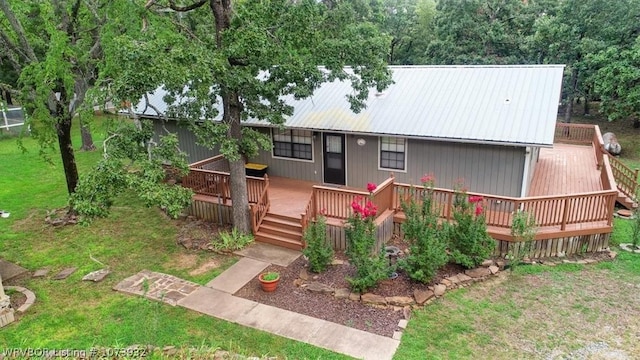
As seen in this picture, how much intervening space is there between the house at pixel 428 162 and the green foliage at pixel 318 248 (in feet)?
4.02

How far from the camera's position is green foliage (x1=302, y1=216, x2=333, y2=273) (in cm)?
882

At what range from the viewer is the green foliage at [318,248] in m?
8.82

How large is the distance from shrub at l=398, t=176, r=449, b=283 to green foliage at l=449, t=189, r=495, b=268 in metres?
0.30

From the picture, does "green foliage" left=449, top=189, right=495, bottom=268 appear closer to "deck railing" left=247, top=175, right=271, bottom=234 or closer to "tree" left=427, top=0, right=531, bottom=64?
"deck railing" left=247, top=175, right=271, bottom=234

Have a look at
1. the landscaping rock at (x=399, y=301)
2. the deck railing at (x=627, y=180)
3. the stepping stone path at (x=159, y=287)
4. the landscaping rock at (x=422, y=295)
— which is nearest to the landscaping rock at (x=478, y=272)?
the landscaping rock at (x=422, y=295)

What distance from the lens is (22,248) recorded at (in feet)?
35.7

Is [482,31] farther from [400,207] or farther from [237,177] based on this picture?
[237,177]

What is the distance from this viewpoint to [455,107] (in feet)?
38.9

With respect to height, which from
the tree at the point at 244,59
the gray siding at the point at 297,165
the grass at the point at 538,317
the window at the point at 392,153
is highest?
the tree at the point at 244,59

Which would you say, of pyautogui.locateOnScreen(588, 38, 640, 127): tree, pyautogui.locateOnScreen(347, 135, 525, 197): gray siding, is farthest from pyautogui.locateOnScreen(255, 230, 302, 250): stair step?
pyautogui.locateOnScreen(588, 38, 640, 127): tree

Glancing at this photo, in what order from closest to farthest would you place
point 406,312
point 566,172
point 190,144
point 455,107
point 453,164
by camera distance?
point 406,312, point 453,164, point 455,107, point 566,172, point 190,144

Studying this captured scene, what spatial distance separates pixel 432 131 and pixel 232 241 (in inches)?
231

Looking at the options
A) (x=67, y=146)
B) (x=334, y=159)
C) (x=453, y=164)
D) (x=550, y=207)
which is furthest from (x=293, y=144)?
(x=550, y=207)

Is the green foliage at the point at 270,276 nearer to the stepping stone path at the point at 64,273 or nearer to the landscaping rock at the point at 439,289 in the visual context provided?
the landscaping rock at the point at 439,289
